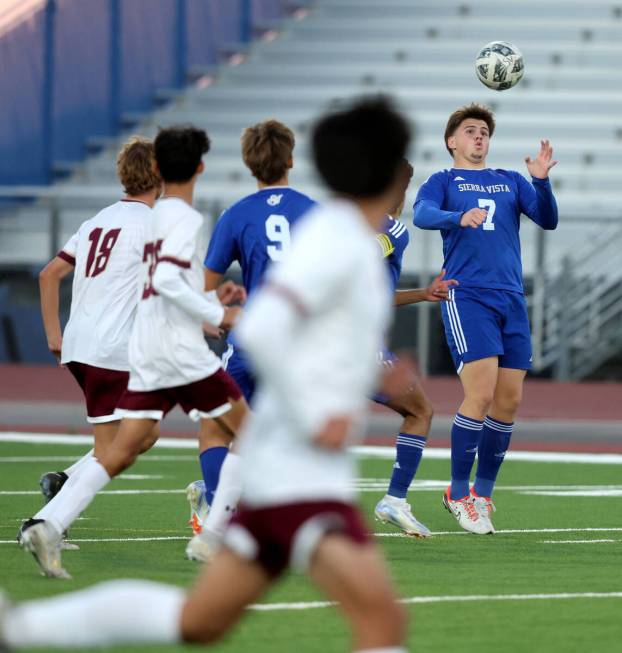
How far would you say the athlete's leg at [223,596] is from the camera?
4289 mm

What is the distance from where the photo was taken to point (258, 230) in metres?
8.08

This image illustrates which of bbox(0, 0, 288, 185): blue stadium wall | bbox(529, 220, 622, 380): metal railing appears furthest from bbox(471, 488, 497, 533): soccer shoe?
bbox(0, 0, 288, 185): blue stadium wall

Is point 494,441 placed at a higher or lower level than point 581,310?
higher

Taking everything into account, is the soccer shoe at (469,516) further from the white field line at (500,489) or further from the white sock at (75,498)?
the white sock at (75,498)

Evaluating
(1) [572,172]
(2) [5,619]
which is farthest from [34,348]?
(2) [5,619]

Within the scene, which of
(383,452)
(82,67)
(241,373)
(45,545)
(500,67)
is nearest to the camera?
(45,545)

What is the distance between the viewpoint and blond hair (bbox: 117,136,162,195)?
8328mm

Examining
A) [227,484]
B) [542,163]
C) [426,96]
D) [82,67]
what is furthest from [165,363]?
[426,96]

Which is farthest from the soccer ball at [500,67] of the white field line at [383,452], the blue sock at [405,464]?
the white field line at [383,452]

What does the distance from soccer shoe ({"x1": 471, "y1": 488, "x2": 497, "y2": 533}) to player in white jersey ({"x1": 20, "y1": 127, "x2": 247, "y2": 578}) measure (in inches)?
96.5

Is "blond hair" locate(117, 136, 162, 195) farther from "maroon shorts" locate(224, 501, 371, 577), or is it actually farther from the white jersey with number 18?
"maroon shorts" locate(224, 501, 371, 577)

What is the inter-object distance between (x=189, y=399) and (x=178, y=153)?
1104 millimetres

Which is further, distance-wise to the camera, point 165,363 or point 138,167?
point 138,167

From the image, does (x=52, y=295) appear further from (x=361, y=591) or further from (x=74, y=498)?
(x=361, y=591)
